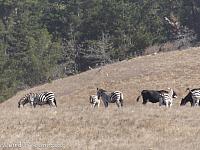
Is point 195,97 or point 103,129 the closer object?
point 103,129

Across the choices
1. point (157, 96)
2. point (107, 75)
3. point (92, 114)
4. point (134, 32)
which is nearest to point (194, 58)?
point (107, 75)

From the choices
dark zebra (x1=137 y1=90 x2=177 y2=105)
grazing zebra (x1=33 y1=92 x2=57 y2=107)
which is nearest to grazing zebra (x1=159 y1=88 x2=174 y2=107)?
dark zebra (x1=137 y1=90 x2=177 y2=105)

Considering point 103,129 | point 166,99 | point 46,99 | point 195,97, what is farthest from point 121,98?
point 103,129

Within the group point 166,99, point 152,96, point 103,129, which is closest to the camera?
point 103,129

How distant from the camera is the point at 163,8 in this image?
8975cm

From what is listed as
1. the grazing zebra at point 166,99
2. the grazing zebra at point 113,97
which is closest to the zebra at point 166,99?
the grazing zebra at point 166,99

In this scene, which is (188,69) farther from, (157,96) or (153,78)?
(157,96)

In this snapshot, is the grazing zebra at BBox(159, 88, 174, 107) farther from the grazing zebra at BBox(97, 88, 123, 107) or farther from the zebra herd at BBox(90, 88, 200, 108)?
the grazing zebra at BBox(97, 88, 123, 107)

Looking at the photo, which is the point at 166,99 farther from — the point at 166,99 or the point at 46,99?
the point at 46,99

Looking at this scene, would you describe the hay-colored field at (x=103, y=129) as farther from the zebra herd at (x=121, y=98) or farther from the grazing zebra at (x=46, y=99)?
the grazing zebra at (x=46, y=99)

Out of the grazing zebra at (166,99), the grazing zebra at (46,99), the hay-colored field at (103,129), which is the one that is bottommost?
the hay-colored field at (103,129)

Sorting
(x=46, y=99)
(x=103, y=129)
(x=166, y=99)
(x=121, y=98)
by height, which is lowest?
(x=103, y=129)

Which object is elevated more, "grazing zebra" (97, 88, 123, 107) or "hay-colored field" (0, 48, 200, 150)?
"grazing zebra" (97, 88, 123, 107)

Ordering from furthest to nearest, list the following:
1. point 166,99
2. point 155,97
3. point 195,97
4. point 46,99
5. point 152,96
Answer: point 46,99
point 152,96
point 155,97
point 195,97
point 166,99
